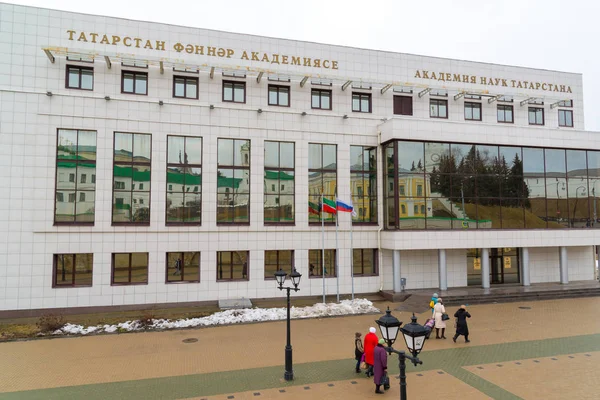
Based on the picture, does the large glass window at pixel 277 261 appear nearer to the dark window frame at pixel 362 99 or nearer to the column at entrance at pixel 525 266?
the dark window frame at pixel 362 99

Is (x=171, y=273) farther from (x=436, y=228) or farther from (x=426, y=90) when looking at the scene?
(x=426, y=90)

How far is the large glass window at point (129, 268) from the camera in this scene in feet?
74.6

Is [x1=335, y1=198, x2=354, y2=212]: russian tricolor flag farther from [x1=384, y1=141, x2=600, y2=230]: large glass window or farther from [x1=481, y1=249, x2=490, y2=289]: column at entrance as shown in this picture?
[x1=481, y1=249, x2=490, y2=289]: column at entrance

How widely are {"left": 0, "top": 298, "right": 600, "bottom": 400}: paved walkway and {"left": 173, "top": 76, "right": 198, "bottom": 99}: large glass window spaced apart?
14350 millimetres

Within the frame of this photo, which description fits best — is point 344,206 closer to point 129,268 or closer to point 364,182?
point 364,182

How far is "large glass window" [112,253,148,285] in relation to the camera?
2273 centimetres

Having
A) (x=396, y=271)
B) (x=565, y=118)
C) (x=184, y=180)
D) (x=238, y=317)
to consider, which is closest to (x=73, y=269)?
(x=184, y=180)

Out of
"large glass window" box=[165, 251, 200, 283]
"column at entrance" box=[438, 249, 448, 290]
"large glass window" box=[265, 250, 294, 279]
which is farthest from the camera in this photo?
"column at entrance" box=[438, 249, 448, 290]

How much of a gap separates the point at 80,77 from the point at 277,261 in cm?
1621

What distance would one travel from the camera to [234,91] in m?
25.4

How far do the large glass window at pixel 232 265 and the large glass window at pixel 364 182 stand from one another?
311 inches

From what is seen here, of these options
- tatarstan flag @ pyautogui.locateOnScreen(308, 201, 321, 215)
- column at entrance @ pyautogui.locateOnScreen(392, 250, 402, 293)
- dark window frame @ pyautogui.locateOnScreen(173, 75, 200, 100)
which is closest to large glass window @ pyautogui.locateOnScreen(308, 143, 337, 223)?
tatarstan flag @ pyautogui.locateOnScreen(308, 201, 321, 215)

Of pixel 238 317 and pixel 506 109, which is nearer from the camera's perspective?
pixel 238 317

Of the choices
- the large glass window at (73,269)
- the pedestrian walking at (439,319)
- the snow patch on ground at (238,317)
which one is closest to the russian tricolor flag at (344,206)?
the snow patch on ground at (238,317)
